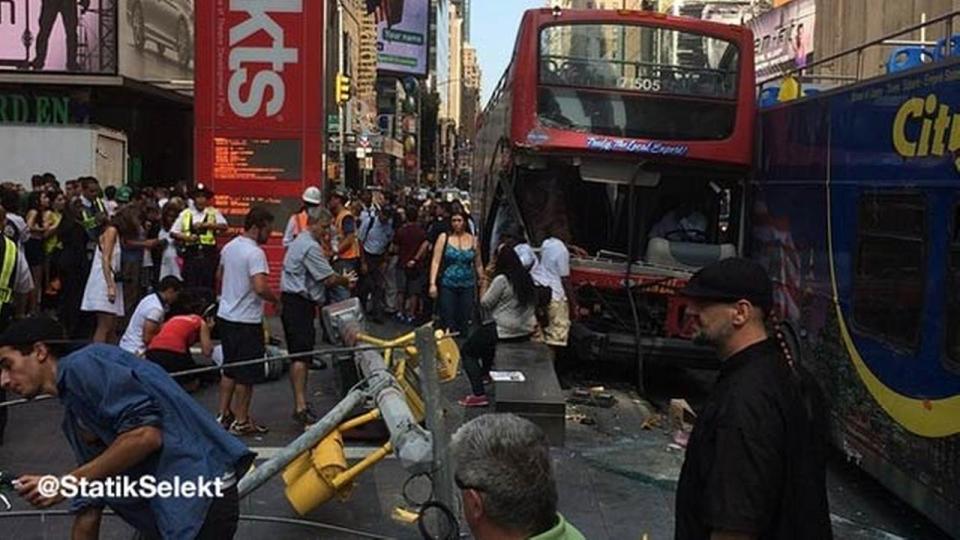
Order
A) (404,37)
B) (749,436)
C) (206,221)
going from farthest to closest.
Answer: (404,37) → (206,221) → (749,436)

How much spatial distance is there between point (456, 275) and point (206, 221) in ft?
10.2

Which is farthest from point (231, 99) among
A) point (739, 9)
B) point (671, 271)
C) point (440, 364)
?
point (739, 9)

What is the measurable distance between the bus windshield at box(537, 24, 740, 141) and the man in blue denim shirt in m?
8.23

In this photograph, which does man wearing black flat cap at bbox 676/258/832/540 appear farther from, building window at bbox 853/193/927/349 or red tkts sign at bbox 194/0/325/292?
red tkts sign at bbox 194/0/325/292

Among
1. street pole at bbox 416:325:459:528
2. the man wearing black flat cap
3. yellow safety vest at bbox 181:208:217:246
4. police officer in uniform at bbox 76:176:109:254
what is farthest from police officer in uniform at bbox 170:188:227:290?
the man wearing black flat cap

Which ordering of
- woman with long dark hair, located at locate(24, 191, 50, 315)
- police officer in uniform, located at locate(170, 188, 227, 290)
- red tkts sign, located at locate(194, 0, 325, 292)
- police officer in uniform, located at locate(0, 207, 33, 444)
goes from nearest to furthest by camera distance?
police officer in uniform, located at locate(0, 207, 33, 444) < woman with long dark hair, located at locate(24, 191, 50, 315) < police officer in uniform, located at locate(170, 188, 227, 290) < red tkts sign, located at locate(194, 0, 325, 292)

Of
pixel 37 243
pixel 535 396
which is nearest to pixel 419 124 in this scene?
pixel 37 243

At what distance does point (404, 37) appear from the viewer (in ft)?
268

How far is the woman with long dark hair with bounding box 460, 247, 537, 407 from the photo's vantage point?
400 inches

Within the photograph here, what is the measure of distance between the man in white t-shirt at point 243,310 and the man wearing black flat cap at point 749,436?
5.69 metres

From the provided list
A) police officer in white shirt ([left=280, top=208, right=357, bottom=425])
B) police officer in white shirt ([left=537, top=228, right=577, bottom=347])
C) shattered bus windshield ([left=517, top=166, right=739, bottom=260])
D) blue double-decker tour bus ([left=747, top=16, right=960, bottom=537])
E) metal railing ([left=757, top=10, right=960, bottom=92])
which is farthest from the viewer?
shattered bus windshield ([left=517, top=166, right=739, bottom=260])

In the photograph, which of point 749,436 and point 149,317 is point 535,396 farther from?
point 749,436

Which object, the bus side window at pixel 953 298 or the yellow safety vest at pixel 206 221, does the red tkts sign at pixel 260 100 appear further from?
the bus side window at pixel 953 298

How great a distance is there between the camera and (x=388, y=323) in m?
16.5
